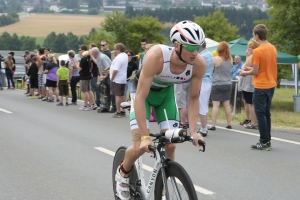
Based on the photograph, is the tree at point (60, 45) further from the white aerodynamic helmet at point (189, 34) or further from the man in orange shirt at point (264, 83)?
the white aerodynamic helmet at point (189, 34)

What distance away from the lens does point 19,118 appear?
16.3 meters

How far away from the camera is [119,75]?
16234 millimetres

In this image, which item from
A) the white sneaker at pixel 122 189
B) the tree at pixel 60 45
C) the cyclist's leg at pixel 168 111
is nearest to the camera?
the cyclist's leg at pixel 168 111

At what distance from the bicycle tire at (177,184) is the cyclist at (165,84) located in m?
0.28

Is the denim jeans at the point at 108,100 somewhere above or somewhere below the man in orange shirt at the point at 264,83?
below

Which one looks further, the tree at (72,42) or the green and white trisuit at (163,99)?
the tree at (72,42)

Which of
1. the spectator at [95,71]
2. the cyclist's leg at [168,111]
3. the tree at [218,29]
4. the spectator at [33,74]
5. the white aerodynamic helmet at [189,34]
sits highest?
the white aerodynamic helmet at [189,34]

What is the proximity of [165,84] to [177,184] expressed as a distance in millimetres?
1177

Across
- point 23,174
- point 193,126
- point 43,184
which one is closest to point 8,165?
point 23,174

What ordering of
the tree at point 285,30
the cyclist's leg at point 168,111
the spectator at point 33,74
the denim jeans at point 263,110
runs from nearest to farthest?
the cyclist's leg at point 168,111 → the denim jeans at point 263,110 → the spectator at point 33,74 → the tree at point 285,30

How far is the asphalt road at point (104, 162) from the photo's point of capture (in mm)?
7363

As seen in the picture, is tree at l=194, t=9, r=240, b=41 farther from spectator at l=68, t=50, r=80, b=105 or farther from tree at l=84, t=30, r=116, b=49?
spectator at l=68, t=50, r=80, b=105

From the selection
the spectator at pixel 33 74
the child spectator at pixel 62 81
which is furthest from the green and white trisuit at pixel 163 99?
the spectator at pixel 33 74

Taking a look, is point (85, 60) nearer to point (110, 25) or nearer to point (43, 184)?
point (43, 184)
